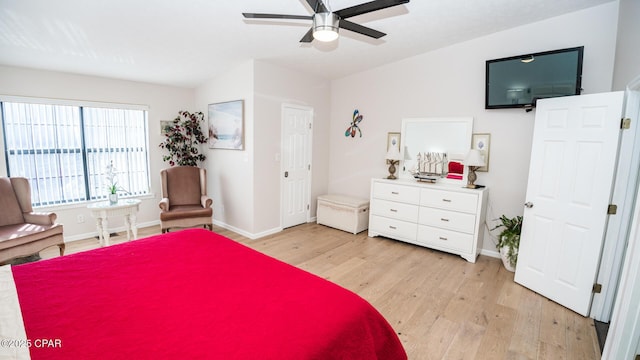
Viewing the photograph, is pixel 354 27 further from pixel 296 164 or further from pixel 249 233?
pixel 249 233

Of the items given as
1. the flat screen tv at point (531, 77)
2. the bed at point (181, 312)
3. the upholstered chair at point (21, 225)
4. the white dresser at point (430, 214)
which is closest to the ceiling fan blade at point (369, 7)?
the bed at point (181, 312)

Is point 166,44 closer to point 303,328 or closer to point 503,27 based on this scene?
point 303,328

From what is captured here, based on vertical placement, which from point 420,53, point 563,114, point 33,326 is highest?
point 420,53

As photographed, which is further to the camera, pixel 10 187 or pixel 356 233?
pixel 356 233

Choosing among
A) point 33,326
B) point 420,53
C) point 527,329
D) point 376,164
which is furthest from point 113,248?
point 420,53

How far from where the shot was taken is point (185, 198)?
452 centimetres

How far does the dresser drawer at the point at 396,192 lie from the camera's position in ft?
12.9

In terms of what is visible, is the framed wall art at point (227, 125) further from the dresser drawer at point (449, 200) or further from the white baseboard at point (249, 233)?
the dresser drawer at point (449, 200)

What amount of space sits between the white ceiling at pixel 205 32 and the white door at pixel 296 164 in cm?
87

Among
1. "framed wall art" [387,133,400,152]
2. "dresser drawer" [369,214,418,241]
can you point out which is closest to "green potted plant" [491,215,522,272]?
"dresser drawer" [369,214,418,241]

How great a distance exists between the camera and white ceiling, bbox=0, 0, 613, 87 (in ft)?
8.54

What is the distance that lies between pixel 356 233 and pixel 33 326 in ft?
12.4

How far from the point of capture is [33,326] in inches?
46.1

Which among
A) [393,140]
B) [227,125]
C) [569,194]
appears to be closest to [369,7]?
[569,194]
